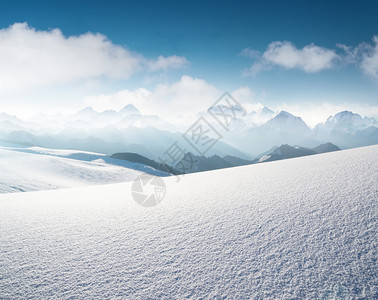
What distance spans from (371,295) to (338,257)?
503 mm

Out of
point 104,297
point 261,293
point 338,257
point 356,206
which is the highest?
point 356,206

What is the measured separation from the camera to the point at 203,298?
7.46 ft

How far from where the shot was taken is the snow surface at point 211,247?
2.41m

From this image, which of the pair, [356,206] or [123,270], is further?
[356,206]

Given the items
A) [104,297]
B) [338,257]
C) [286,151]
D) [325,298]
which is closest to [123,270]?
[104,297]

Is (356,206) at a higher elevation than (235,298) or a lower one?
higher

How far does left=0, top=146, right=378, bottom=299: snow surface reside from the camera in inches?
95.0

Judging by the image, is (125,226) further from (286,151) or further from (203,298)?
(286,151)

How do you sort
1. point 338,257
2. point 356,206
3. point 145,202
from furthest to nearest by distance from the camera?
point 145,202 → point 356,206 → point 338,257

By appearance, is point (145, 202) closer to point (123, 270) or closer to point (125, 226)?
point (125, 226)

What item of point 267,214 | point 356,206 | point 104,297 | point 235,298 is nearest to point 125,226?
point 104,297

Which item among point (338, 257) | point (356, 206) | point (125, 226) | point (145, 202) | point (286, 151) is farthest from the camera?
point (286, 151)

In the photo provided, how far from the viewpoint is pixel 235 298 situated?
225 cm

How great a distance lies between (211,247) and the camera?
10.3ft
